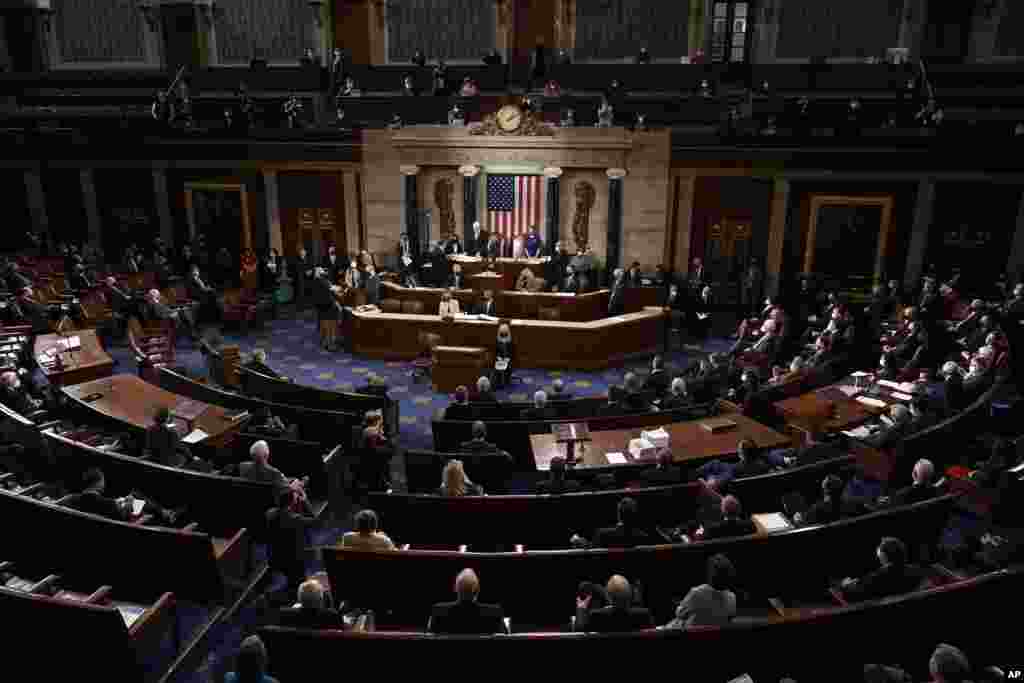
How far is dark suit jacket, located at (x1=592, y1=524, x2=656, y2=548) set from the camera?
5.37 metres

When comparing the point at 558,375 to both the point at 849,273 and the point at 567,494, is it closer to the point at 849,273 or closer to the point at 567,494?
the point at 567,494

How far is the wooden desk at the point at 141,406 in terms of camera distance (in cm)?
832

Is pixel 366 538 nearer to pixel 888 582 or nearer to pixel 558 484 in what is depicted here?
pixel 558 484

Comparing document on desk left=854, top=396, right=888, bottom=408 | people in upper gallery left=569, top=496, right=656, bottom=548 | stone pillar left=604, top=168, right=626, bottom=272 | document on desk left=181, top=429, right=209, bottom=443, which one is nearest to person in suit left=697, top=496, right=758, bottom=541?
people in upper gallery left=569, top=496, right=656, bottom=548

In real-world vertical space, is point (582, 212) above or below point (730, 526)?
above

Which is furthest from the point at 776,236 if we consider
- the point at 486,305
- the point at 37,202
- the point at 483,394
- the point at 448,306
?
the point at 37,202

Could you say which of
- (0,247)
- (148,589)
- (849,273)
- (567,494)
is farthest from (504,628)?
(0,247)

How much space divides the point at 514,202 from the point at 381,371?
6.58 m

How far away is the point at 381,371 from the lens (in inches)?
516

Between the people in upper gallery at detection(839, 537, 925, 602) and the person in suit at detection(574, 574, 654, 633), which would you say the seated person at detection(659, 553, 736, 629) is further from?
the people in upper gallery at detection(839, 537, 925, 602)

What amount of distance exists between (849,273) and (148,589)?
15.5m

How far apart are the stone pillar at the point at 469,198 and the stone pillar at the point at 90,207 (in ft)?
33.1

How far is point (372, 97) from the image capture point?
703 inches

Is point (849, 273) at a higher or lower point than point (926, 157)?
lower
